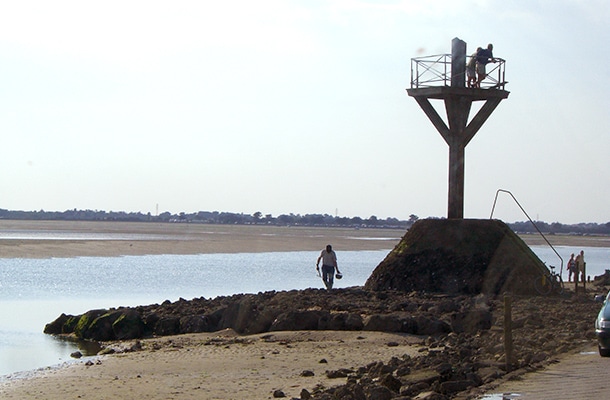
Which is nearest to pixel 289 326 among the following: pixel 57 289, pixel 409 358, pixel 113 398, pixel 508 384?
pixel 409 358

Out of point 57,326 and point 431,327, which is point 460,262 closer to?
point 431,327

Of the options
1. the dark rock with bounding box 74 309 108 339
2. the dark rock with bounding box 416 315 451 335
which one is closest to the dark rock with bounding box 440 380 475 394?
the dark rock with bounding box 416 315 451 335

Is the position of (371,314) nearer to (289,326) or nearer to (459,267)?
(289,326)

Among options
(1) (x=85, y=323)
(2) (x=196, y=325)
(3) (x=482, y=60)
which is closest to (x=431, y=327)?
(2) (x=196, y=325)

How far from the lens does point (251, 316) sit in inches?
809

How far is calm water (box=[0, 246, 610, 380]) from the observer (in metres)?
21.2

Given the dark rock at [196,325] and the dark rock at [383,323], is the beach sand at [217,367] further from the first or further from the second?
the dark rock at [196,325]

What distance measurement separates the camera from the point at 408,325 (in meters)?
18.9

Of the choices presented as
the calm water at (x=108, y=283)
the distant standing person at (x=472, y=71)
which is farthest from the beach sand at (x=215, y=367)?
the distant standing person at (x=472, y=71)

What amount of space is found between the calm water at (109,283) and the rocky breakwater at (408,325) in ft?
6.25

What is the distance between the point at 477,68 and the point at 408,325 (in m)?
10.4

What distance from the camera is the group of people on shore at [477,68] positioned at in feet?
87.5

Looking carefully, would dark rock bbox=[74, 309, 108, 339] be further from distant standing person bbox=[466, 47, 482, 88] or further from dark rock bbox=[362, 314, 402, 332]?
distant standing person bbox=[466, 47, 482, 88]

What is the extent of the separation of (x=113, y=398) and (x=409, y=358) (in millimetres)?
4654
